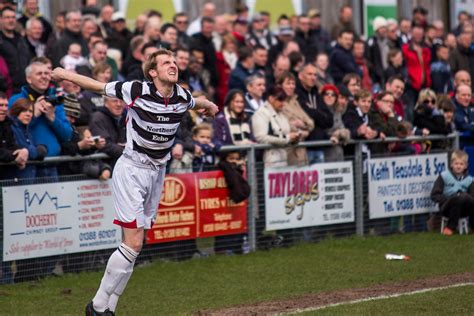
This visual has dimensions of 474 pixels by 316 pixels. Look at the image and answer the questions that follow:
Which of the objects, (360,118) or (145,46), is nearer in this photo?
(145,46)

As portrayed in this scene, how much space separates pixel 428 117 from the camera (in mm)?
17531

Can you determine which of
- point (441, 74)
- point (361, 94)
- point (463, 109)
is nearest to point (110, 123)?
point (361, 94)

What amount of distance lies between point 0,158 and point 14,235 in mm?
906

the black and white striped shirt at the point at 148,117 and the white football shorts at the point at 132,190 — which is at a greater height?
the black and white striped shirt at the point at 148,117

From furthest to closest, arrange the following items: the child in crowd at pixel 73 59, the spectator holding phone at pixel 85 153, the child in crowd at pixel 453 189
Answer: the child in crowd at pixel 453 189 < the child in crowd at pixel 73 59 < the spectator holding phone at pixel 85 153

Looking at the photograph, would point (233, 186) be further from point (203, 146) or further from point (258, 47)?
point (258, 47)

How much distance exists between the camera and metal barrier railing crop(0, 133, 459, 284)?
13.0 meters

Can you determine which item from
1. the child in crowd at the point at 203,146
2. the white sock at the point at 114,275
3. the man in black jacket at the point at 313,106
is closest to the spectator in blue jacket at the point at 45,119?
the child in crowd at the point at 203,146

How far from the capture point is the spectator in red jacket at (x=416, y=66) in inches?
800

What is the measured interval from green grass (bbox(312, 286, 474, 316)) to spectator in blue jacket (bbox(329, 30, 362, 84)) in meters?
8.63

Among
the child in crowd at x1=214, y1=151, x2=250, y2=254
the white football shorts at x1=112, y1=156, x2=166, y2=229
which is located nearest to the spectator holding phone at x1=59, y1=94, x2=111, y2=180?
the child in crowd at x1=214, y1=151, x2=250, y2=254

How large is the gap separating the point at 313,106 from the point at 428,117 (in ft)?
7.63

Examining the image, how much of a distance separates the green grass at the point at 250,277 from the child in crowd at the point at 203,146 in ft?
4.03

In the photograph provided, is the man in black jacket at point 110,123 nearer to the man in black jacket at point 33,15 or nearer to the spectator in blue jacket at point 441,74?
the man in black jacket at point 33,15
